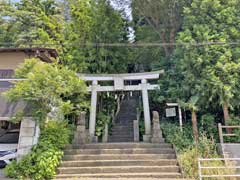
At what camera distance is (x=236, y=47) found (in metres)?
9.86

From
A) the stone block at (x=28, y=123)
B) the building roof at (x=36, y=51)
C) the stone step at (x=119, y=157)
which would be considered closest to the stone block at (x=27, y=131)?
the stone block at (x=28, y=123)

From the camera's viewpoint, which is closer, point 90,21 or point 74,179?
point 74,179

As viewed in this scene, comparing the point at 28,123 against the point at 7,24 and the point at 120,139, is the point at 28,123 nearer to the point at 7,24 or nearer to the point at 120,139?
the point at 120,139

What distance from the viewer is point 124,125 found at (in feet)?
42.5

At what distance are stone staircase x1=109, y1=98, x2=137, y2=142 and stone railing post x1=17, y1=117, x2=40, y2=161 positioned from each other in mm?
4277

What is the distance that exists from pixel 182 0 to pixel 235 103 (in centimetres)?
578

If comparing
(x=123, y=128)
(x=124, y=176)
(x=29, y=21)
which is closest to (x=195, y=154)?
(x=124, y=176)

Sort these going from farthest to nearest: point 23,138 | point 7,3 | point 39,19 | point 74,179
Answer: point 7,3, point 39,19, point 23,138, point 74,179

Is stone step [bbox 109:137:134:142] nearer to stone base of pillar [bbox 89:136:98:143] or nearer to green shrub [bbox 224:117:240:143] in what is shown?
stone base of pillar [bbox 89:136:98:143]

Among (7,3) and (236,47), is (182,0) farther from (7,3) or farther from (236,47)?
(7,3)

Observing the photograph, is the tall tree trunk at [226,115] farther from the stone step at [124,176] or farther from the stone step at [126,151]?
the stone step at [124,176]

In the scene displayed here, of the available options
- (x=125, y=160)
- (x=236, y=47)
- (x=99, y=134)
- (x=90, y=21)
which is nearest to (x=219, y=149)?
(x=125, y=160)

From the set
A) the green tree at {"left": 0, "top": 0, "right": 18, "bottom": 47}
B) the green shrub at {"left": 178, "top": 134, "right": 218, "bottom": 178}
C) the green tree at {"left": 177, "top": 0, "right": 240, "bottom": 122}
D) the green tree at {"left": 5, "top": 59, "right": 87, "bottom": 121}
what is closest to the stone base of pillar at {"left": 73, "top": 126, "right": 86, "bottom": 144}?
the green tree at {"left": 5, "top": 59, "right": 87, "bottom": 121}

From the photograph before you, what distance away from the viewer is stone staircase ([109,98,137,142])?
11766 millimetres
